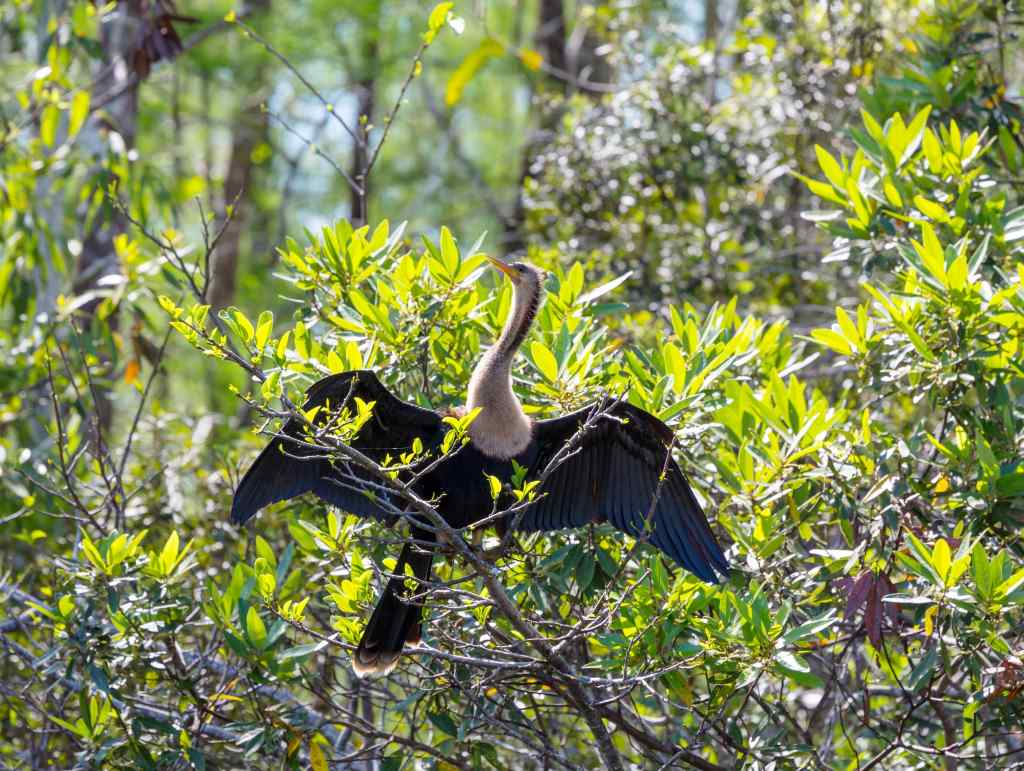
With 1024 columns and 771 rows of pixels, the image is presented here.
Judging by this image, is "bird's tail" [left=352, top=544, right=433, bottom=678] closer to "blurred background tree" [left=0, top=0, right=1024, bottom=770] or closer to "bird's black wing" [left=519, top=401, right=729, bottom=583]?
"blurred background tree" [left=0, top=0, right=1024, bottom=770]

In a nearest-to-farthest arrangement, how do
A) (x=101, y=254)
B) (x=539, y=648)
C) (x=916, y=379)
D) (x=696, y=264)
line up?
1. (x=539, y=648)
2. (x=916, y=379)
3. (x=696, y=264)
4. (x=101, y=254)

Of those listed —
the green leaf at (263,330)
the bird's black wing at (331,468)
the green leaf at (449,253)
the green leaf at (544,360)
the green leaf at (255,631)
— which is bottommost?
the green leaf at (255,631)

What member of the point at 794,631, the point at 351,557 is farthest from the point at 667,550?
the point at 351,557

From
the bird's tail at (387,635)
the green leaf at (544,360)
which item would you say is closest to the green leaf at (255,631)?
the bird's tail at (387,635)

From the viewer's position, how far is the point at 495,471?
10.9ft

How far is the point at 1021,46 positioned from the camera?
582cm

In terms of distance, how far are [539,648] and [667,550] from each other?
48 cm

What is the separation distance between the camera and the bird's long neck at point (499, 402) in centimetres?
325

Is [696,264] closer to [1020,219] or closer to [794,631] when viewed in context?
[1020,219]

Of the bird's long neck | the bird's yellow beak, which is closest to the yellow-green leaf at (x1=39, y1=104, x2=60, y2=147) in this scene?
the bird's yellow beak

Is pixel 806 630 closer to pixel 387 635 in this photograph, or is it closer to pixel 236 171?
pixel 387 635

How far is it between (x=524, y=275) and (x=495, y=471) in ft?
1.96

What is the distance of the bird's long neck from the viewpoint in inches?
128

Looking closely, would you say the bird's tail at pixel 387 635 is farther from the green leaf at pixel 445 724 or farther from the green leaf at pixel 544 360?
the green leaf at pixel 544 360
